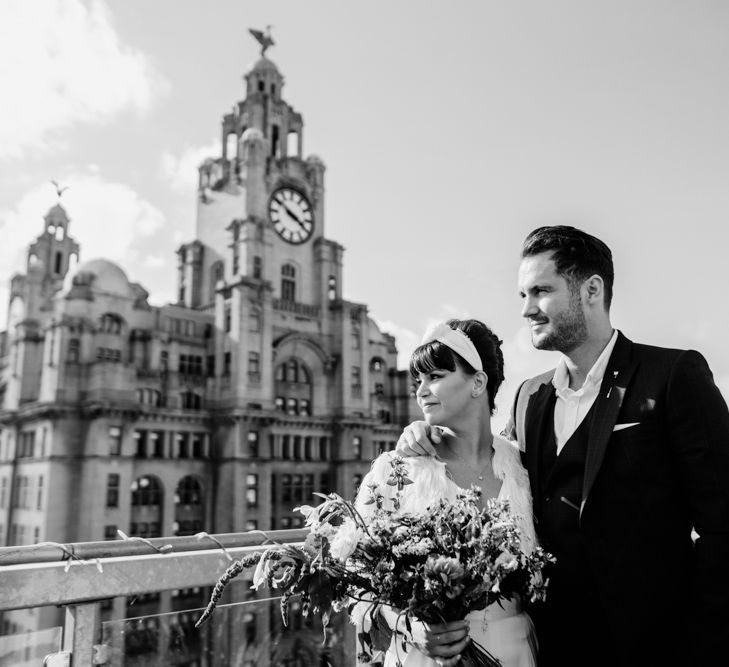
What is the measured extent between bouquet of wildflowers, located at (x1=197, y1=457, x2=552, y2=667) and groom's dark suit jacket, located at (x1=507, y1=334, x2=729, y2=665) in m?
0.58

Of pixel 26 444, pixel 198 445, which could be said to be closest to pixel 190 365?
pixel 198 445

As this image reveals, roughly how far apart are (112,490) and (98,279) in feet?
49.1

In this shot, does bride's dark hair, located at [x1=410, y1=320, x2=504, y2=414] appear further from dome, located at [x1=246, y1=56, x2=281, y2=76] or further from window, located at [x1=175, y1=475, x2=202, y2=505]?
dome, located at [x1=246, y1=56, x2=281, y2=76]

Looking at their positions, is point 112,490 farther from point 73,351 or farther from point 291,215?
point 291,215

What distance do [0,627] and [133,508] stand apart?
10414mm

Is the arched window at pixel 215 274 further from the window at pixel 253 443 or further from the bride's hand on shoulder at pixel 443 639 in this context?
the bride's hand on shoulder at pixel 443 639

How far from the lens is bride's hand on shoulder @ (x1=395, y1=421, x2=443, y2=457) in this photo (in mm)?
4371

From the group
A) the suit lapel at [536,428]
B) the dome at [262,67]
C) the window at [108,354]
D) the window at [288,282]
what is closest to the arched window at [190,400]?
the window at [108,354]

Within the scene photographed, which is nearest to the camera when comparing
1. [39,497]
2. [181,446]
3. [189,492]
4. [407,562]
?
[407,562]

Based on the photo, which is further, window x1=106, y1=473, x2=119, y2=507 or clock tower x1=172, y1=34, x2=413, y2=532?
clock tower x1=172, y1=34, x2=413, y2=532

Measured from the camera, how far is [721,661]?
11.5ft

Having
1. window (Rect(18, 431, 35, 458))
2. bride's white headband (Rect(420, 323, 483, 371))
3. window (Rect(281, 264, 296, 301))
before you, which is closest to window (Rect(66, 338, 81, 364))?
window (Rect(18, 431, 35, 458))

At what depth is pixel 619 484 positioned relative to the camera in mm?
3910

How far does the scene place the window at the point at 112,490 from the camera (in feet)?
135
